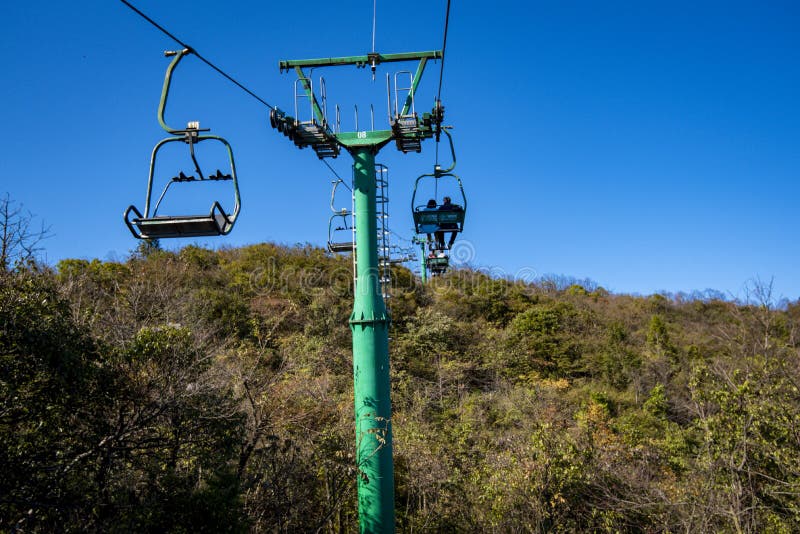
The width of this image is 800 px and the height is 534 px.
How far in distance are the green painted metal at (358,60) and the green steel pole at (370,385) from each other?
6.62 feet

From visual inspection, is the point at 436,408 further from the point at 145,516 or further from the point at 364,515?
the point at 145,516

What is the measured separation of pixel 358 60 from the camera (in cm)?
759

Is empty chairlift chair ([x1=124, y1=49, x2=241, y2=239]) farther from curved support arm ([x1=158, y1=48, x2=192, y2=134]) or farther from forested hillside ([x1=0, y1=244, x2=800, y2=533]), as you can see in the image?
forested hillside ([x1=0, y1=244, x2=800, y2=533])

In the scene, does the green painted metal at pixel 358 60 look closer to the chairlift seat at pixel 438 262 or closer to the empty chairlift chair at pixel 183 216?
the empty chairlift chair at pixel 183 216

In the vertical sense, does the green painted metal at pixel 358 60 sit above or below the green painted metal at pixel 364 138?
above

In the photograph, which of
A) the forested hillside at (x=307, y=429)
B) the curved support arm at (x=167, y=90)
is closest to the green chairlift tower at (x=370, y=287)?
the forested hillside at (x=307, y=429)

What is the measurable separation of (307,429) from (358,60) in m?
6.10

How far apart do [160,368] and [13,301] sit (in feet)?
7.33

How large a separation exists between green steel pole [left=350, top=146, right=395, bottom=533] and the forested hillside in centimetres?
80

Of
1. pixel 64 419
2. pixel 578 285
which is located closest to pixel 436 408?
pixel 64 419

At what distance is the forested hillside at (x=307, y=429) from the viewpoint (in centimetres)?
530

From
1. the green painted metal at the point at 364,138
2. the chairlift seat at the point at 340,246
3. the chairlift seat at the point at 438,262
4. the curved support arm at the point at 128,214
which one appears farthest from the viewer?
the chairlift seat at the point at 438,262

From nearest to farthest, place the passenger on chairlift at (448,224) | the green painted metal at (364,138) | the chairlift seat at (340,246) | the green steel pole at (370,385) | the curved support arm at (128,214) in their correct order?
1. the curved support arm at (128,214)
2. the green steel pole at (370,385)
3. the green painted metal at (364,138)
4. the chairlift seat at (340,246)
5. the passenger on chairlift at (448,224)

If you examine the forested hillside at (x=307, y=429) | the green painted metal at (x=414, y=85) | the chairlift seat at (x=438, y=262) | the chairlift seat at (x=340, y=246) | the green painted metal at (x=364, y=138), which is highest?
the green painted metal at (x=414, y=85)
